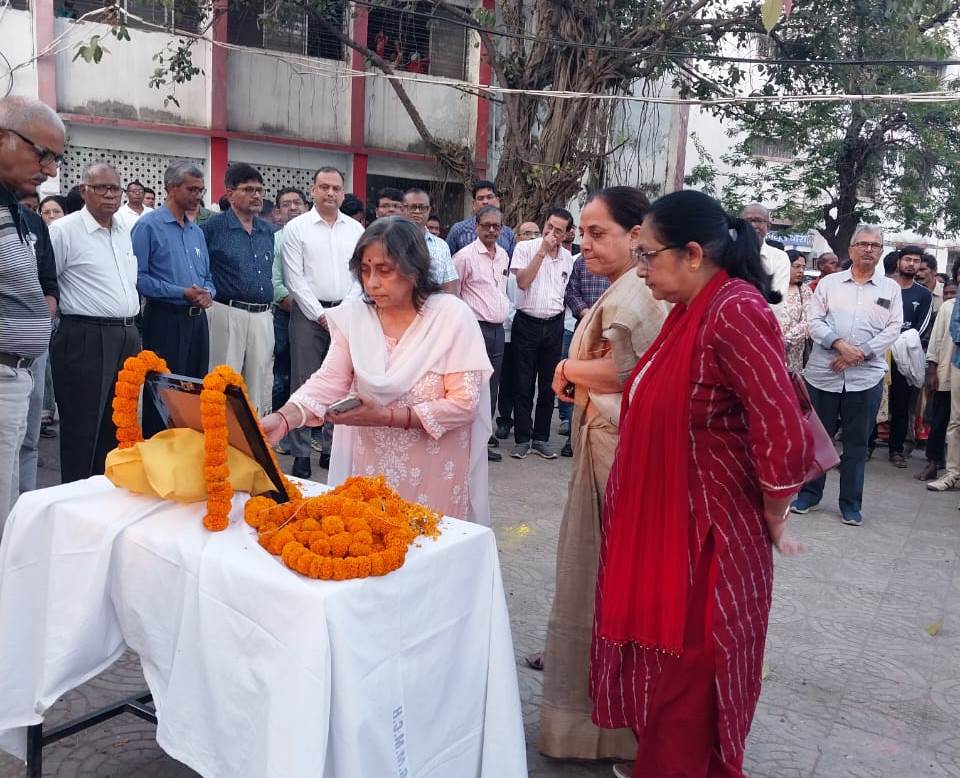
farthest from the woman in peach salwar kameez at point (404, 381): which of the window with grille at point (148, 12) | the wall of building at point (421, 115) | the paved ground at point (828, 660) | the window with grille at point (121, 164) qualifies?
the wall of building at point (421, 115)

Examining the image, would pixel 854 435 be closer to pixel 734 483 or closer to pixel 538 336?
pixel 538 336

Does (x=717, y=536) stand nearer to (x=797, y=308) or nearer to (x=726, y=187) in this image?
(x=797, y=308)

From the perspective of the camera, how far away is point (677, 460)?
2.46 m

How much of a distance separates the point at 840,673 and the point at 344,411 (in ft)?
8.13

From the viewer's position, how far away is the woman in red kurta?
240 cm

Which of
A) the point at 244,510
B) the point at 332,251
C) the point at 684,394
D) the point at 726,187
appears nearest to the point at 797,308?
the point at 332,251

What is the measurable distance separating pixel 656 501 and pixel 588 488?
0.45 meters

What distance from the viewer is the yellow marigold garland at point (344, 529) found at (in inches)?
80.0

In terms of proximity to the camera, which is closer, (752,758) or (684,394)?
(684,394)

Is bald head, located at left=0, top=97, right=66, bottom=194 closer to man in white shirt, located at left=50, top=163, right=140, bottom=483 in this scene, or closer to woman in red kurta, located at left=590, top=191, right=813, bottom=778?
man in white shirt, located at left=50, top=163, right=140, bottom=483

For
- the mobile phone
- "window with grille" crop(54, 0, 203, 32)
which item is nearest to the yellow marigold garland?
the mobile phone

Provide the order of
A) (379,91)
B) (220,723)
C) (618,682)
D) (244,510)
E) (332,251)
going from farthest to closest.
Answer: (379,91) → (332,251) → (618,682) → (244,510) → (220,723)

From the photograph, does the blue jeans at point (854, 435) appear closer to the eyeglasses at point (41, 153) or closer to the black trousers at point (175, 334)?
the black trousers at point (175, 334)

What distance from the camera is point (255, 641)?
6.66 ft
